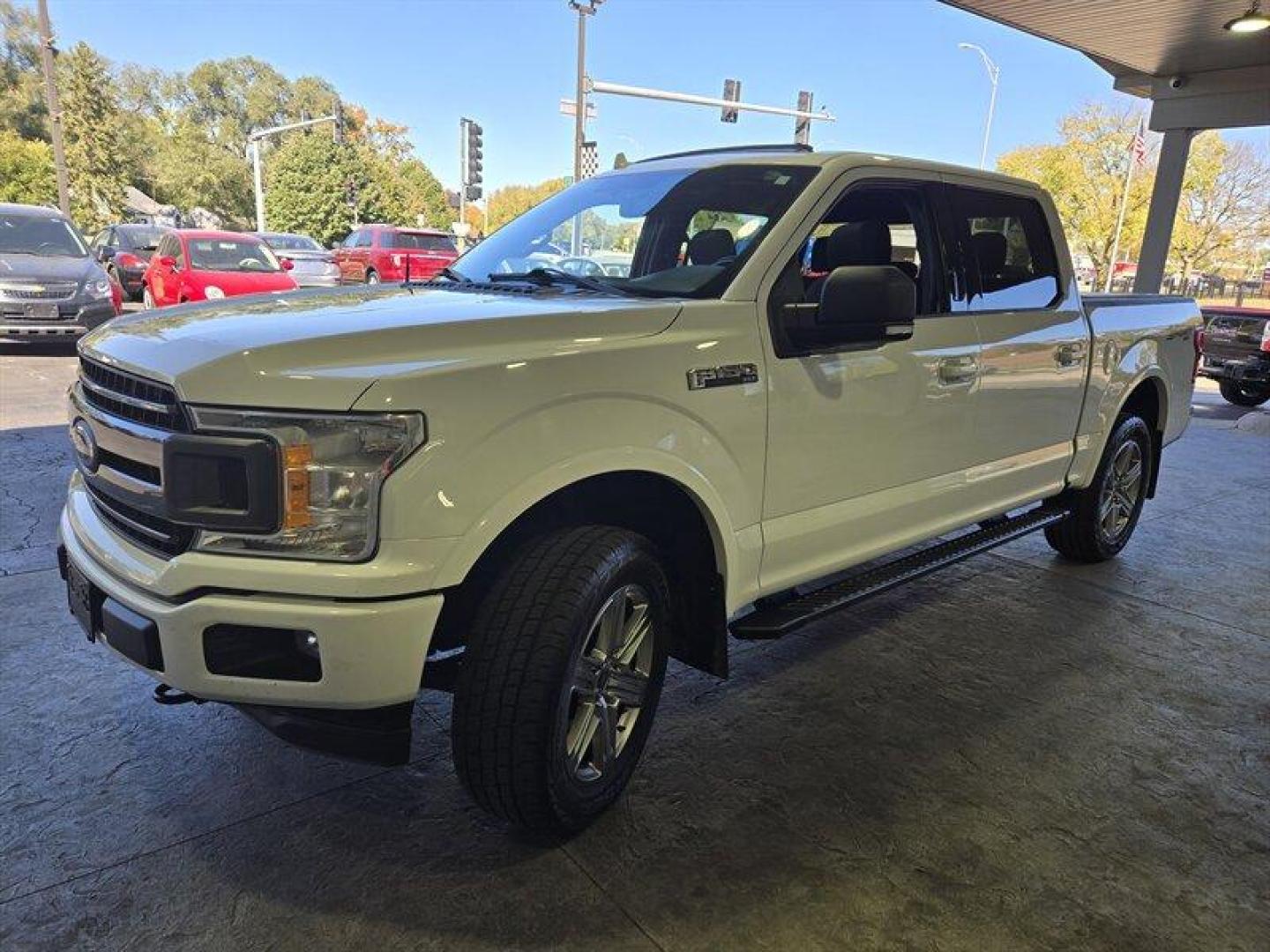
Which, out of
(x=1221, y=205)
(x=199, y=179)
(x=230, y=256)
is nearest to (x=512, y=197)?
(x=199, y=179)

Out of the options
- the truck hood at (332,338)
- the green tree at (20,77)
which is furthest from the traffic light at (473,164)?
the green tree at (20,77)

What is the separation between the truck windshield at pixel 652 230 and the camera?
2939 millimetres

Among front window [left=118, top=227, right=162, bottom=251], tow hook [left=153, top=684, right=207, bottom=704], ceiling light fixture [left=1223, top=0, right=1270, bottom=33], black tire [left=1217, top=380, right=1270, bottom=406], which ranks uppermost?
ceiling light fixture [left=1223, top=0, right=1270, bottom=33]

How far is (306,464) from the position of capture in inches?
75.5

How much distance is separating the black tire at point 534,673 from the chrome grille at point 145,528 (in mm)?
707

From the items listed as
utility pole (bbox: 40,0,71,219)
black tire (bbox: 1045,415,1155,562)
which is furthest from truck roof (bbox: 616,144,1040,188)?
utility pole (bbox: 40,0,71,219)

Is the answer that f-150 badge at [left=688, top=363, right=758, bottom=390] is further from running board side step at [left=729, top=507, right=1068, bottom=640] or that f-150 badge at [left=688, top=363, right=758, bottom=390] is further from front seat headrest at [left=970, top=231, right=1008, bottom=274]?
front seat headrest at [left=970, top=231, right=1008, bottom=274]

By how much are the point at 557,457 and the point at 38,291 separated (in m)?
10.6

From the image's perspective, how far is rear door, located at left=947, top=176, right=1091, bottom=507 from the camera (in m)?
3.72

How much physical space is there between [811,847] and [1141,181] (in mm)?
43452

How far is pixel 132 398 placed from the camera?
2148 millimetres

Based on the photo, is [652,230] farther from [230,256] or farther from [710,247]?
[230,256]

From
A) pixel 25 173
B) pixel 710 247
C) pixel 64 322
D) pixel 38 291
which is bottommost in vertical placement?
pixel 64 322

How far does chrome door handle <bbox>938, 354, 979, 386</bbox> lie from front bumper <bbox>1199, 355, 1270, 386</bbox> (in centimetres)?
1149
